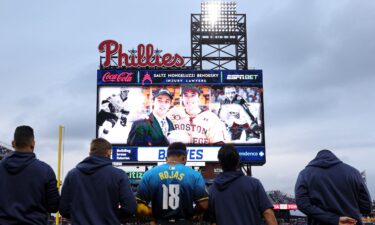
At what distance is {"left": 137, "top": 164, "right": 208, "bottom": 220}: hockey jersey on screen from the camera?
5.16 meters

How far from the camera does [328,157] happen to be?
5082 mm

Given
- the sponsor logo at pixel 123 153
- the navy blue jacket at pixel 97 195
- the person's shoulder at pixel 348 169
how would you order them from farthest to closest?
the sponsor logo at pixel 123 153 < the person's shoulder at pixel 348 169 < the navy blue jacket at pixel 97 195

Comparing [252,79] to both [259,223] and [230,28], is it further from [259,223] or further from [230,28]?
[259,223]

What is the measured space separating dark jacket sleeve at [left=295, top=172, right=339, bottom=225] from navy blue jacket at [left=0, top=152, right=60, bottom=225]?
2504 mm

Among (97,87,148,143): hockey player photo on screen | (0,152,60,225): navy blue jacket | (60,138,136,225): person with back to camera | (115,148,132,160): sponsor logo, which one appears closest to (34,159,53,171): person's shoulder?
(0,152,60,225): navy blue jacket

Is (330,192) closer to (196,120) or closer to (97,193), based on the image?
(97,193)

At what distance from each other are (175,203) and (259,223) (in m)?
0.92

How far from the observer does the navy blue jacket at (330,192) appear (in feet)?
16.0

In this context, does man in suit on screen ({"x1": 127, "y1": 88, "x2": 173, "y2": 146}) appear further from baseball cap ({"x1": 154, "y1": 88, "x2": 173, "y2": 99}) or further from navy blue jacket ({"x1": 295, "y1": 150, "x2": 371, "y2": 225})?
navy blue jacket ({"x1": 295, "y1": 150, "x2": 371, "y2": 225})

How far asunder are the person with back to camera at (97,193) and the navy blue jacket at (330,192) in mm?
1797

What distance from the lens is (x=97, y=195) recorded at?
4.77m

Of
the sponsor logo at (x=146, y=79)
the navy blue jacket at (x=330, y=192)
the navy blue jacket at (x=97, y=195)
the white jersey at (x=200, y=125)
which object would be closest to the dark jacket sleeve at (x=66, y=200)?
the navy blue jacket at (x=97, y=195)

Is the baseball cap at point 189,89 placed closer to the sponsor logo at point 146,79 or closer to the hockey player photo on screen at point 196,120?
the hockey player photo on screen at point 196,120

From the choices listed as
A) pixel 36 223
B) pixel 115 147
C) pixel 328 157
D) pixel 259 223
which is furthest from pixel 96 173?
pixel 115 147
